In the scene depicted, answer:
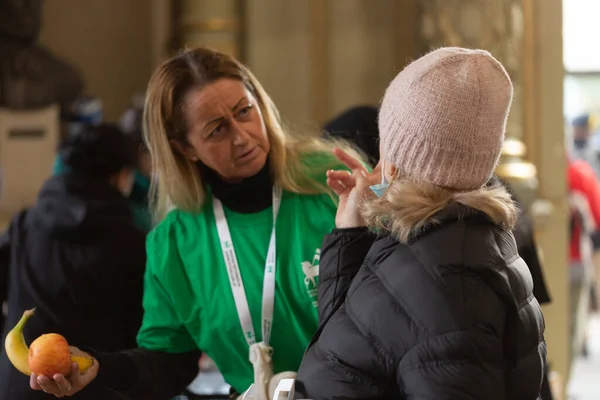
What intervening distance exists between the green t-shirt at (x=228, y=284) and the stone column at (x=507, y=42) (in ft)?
8.89

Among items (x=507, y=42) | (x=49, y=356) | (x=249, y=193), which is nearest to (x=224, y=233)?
(x=249, y=193)

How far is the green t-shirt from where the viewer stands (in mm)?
2186

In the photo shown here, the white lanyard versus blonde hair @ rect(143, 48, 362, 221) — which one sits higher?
blonde hair @ rect(143, 48, 362, 221)

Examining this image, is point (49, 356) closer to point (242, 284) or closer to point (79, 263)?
point (242, 284)

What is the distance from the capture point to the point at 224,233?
227cm

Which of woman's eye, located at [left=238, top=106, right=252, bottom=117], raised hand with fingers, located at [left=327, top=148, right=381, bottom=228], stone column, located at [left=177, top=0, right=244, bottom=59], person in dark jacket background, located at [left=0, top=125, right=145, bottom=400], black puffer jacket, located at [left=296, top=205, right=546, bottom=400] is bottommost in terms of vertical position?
person in dark jacket background, located at [left=0, top=125, right=145, bottom=400]

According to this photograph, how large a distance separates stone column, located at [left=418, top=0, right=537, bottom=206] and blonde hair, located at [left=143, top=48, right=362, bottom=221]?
2.60 m

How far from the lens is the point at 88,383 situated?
82.4 inches

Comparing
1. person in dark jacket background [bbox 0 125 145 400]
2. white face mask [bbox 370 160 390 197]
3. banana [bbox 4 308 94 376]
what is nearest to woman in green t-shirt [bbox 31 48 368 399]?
banana [bbox 4 308 94 376]

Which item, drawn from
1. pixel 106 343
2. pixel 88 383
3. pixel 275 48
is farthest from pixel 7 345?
pixel 275 48

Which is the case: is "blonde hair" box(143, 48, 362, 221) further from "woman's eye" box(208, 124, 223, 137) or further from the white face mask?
the white face mask

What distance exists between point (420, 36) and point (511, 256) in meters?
4.37

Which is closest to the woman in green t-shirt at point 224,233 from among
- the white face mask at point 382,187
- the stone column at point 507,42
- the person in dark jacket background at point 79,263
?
the white face mask at point 382,187

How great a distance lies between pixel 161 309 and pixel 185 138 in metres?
0.44
